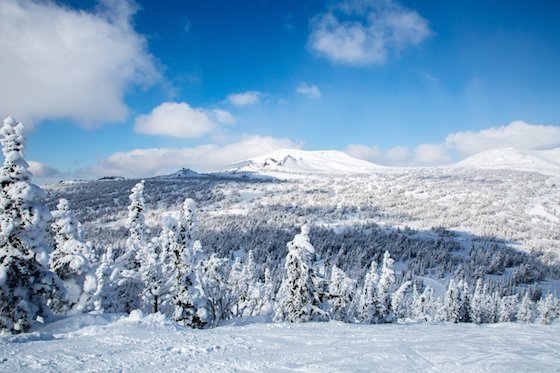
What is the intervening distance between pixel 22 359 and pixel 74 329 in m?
4.41

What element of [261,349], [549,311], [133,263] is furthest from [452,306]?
[261,349]

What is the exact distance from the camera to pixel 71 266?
17.5m

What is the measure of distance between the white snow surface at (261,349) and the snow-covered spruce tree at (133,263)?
44.7 feet

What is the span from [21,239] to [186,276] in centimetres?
1040

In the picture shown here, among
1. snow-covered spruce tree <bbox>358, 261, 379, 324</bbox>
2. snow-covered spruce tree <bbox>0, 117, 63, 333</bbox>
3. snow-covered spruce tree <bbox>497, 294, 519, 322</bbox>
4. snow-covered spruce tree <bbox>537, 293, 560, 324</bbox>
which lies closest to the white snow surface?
snow-covered spruce tree <bbox>0, 117, 63, 333</bbox>

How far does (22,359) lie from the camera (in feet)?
24.7

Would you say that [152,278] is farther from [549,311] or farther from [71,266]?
[549,311]

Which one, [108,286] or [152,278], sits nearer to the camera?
[108,286]

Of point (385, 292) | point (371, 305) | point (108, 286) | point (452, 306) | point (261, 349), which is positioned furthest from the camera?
point (452, 306)

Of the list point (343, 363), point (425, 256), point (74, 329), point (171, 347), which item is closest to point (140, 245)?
point (74, 329)

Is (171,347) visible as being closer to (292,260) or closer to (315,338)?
(315,338)

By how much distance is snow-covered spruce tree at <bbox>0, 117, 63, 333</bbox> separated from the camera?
13.4 meters

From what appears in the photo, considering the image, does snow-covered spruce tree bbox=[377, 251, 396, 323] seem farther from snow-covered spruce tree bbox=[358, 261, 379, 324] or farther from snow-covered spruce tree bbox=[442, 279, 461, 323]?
snow-covered spruce tree bbox=[442, 279, 461, 323]

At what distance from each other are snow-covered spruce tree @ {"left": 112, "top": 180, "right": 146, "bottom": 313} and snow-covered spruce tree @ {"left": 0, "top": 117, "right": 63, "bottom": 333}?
11.3 metres
